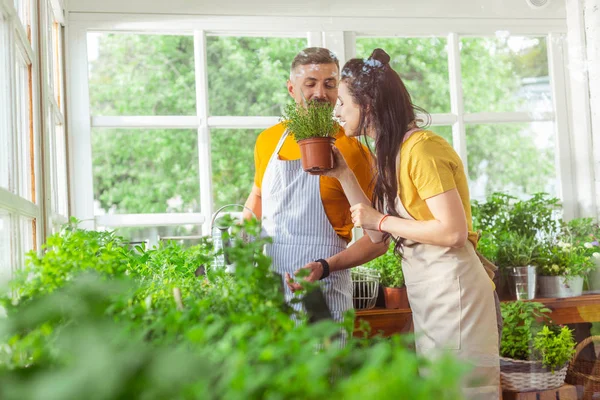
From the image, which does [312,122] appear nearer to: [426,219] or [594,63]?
[426,219]

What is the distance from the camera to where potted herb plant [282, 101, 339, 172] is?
1990 mm

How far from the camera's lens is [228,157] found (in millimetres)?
3713

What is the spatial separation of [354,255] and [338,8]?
190cm

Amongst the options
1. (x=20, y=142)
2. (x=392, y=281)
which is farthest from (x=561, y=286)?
(x=20, y=142)

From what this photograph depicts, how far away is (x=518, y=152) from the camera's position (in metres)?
3.92

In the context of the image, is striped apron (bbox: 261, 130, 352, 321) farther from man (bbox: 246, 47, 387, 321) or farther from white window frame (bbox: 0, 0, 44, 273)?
white window frame (bbox: 0, 0, 44, 273)

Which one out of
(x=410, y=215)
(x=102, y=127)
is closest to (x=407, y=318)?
(x=410, y=215)

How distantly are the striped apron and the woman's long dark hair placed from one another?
249mm

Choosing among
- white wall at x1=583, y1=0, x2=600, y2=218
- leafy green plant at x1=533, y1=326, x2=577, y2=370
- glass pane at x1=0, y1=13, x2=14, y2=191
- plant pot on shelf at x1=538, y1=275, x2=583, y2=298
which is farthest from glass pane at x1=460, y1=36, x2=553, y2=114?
glass pane at x1=0, y1=13, x2=14, y2=191

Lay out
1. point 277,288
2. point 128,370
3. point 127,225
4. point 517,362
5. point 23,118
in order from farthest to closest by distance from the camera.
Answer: point 127,225, point 517,362, point 23,118, point 277,288, point 128,370

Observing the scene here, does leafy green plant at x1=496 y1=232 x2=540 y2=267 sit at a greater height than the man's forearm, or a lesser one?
lesser

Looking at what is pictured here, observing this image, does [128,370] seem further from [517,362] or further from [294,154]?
[517,362]

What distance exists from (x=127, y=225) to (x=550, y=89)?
8.09ft

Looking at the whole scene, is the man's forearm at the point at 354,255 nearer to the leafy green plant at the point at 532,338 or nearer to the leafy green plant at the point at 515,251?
the leafy green plant at the point at 532,338
